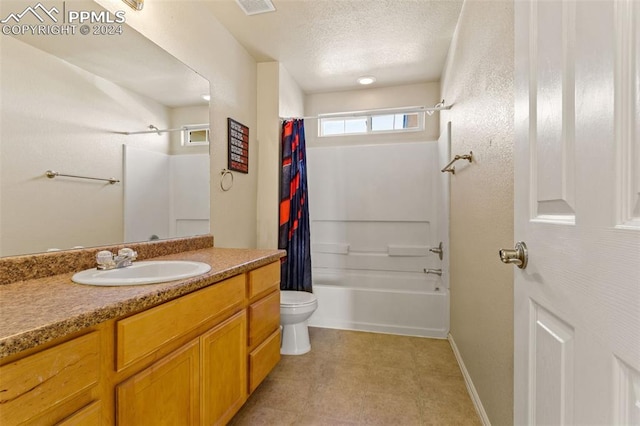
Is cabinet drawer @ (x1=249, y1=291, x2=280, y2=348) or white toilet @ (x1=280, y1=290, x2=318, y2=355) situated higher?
cabinet drawer @ (x1=249, y1=291, x2=280, y2=348)

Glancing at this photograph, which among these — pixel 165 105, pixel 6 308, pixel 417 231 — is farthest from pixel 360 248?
pixel 6 308

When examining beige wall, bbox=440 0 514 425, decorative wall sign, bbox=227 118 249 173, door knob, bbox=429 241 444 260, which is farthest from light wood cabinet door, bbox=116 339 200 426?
door knob, bbox=429 241 444 260

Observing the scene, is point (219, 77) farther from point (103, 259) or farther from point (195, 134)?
point (103, 259)

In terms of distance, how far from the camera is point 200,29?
1.90m

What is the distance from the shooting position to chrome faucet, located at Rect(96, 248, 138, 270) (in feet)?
3.88

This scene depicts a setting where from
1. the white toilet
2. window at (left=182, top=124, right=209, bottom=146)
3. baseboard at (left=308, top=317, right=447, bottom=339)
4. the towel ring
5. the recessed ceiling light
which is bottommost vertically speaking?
baseboard at (left=308, top=317, right=447, bottom=339)

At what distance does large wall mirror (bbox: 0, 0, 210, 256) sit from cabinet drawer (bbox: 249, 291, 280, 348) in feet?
2.19

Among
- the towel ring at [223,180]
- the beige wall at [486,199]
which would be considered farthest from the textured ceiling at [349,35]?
the towel ring at [223,180]

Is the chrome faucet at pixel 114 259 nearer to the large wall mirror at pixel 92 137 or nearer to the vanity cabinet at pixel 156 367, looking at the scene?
the large wall mirror at pixel 92 137

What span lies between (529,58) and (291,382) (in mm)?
1955

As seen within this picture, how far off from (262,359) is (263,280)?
427mm

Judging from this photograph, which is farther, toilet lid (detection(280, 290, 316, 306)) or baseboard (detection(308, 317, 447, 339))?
baseboard (detection(308, 317, 447, 339))

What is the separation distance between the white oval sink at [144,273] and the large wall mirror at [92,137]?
199 millimetres

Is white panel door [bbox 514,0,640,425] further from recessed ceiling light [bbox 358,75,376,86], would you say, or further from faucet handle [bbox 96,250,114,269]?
recessed ceiling light [bbox 358,75,376,86]
